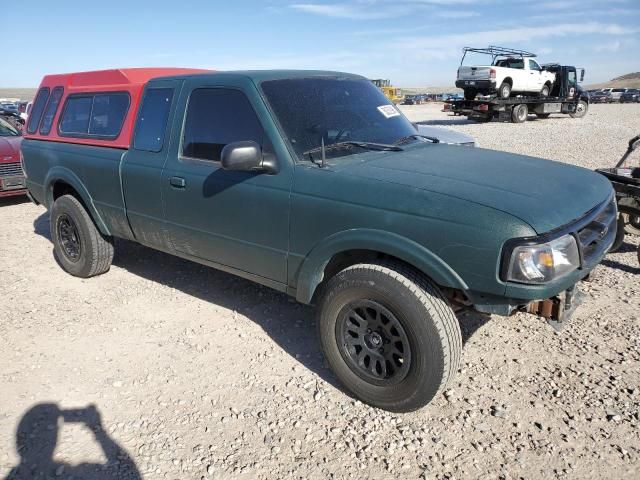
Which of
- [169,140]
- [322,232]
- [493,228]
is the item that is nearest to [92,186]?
[169,140]

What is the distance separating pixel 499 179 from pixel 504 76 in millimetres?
20774

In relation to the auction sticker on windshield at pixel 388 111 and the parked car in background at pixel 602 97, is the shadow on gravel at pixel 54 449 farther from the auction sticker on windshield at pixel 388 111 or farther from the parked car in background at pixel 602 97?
the parked car in background at pixel 602 97

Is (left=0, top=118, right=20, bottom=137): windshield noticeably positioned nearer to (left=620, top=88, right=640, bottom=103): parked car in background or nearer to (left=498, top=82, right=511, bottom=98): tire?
(left=498, top=82, right=511, bottom=98): tire

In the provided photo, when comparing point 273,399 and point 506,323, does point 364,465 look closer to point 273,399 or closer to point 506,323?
point 273,399

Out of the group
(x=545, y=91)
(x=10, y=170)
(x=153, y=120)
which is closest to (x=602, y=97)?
(x=545, y=91)

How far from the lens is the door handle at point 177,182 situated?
361 cm

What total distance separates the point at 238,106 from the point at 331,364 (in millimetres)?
1884

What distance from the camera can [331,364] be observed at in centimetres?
311

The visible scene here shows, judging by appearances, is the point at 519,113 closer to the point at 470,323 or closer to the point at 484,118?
the point at 484,118

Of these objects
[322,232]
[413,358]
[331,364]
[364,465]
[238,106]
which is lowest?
[364,465]

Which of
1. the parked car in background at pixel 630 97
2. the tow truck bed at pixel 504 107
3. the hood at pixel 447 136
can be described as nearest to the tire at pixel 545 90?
the tow truck bed at pixel 504 107

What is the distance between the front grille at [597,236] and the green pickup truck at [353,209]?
0.02 metres

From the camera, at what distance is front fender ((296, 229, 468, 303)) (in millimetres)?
2492

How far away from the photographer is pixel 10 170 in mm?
8328
